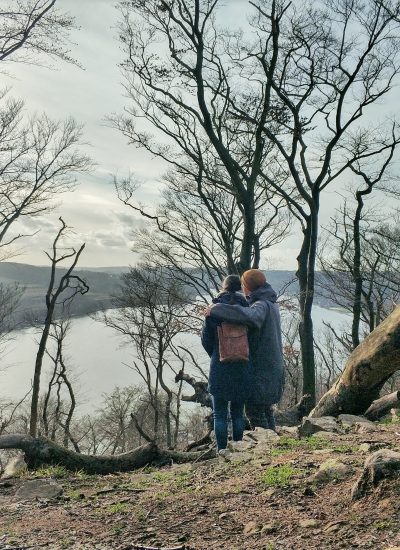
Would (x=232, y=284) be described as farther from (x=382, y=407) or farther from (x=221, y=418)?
(x=382, y=407)

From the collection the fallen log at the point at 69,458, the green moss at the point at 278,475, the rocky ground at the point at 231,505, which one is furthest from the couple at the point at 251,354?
the green moss at the point at 278,475

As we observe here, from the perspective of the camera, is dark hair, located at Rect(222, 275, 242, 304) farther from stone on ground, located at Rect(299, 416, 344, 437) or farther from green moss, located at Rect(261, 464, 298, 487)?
green moss, located at Rect(261, 464, 298, 487)

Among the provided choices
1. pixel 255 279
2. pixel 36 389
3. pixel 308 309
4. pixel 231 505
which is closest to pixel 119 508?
pixel 231 505

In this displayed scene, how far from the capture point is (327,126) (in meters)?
13.0

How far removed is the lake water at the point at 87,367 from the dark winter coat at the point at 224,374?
36281 millimetres

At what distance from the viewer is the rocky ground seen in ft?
9.34

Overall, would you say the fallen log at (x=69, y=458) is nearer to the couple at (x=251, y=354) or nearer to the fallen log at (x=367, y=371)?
the couple at (x=251, y=354)

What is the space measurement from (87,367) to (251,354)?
5400 cm

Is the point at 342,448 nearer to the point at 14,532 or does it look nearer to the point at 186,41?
the point at 14,532

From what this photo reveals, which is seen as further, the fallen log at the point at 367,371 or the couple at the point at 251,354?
the couple at the point at 251,354

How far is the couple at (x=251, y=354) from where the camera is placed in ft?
18.0

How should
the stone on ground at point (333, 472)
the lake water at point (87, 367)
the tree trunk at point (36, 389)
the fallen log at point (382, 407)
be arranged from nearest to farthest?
the stone on ground at point (333, 472)
the fallen log at point (382, 407)
the tree trunk at point (36, 389)
the lake water at point (87, 367)

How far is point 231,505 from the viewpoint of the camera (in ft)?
11.3

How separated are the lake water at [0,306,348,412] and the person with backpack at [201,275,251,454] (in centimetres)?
3619
